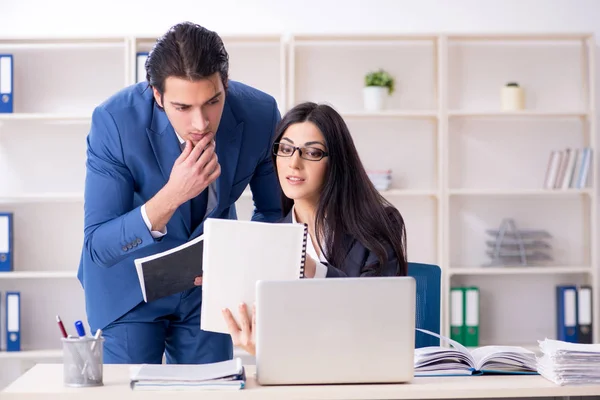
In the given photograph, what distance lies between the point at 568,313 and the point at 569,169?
780 millimetres

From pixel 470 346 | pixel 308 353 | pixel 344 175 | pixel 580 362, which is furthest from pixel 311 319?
pixel 470 346

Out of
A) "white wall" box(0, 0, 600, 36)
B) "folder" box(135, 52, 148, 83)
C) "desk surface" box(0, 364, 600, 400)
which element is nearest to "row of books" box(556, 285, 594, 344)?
"white wall" box(0, 0, 600, 36)

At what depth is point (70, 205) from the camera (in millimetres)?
4496

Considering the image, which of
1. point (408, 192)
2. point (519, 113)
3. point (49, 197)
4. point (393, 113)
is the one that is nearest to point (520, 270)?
point (408, 192)

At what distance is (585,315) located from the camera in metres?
4.34

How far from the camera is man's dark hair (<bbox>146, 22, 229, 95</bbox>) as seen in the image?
1914mm

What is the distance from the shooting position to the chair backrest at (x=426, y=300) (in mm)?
2221

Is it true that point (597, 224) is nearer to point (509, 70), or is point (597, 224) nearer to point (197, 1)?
point (509, 70)

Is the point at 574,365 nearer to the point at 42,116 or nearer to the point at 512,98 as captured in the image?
the point at 512,98

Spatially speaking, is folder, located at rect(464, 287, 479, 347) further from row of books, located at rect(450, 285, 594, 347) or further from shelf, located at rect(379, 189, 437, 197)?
shelf, located at rect(379, 189, 437, 197)

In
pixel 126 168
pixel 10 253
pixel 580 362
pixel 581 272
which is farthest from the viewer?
pixel 581 272

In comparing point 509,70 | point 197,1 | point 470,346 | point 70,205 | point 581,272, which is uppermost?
point 197,1

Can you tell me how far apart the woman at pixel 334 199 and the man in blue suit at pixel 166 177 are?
0.13 metres

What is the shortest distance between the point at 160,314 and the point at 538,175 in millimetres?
3013
